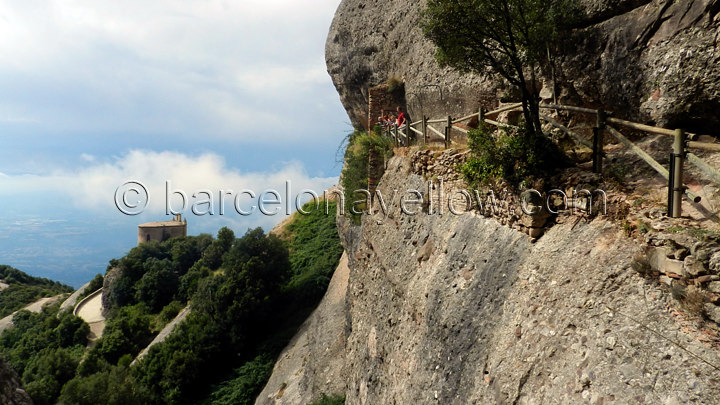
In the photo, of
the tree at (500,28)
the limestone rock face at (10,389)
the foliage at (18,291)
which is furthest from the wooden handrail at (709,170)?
the foliage at (18,291)

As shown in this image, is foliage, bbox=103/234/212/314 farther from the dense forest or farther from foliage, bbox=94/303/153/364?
foliage, bbox=94/303/153/364

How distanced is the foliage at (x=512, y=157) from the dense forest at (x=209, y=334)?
17.2 m

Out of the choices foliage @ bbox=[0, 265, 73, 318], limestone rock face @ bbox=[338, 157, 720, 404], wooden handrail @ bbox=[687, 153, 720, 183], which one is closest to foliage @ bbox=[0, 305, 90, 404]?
foliage @ bbox=[0, 265, 73, 318]

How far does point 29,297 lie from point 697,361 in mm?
75761

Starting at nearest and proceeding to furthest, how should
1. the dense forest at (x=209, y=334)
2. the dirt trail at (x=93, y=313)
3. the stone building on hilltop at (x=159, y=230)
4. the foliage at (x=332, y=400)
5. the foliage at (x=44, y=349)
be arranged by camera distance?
the foliage at (x=332, y=400) → the dense forest at (x=209, y=334) → the foliage at (x=44, y=349) → the dirt trail at (x=93, y=313) → the stone building on hilltop at (x=159, y=230)

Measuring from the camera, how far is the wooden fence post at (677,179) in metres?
4.07

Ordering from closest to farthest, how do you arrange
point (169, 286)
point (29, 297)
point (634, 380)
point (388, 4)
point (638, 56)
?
1. point (634, 380)
2. point (638, 56)
3. point (388, 4)
4. point (169, 286)
5. point (29, 297)

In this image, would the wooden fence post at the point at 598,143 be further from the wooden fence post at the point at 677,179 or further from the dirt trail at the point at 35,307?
the dirt trail at the point at 35,307

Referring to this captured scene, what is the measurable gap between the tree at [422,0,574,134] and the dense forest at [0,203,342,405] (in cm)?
1806

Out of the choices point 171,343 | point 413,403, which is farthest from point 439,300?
point 171,343

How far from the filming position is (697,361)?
3.14 m

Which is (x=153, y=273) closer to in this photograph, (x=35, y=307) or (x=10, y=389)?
(x=10, y=389)

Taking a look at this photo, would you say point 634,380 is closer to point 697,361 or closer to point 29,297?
point 697,361

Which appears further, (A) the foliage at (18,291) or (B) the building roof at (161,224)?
(A) the foliage at (18,291)
